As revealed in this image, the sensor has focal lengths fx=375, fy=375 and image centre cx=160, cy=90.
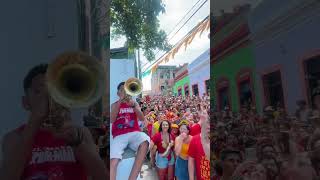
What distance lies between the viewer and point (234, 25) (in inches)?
79.8

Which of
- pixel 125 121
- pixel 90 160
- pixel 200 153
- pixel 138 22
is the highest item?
pixel 138 22

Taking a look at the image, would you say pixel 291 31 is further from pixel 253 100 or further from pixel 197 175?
pixel 197 175

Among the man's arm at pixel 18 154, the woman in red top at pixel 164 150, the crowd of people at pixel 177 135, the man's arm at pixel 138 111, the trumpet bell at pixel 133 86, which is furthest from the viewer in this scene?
the woman in red top at pixel 164 150

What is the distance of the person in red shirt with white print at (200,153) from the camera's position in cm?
290

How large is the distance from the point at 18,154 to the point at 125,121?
163cm

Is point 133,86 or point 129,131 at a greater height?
point 133,86

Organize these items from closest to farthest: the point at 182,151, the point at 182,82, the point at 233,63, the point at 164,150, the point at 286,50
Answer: the point at 286,50, the point at 233,63, the point at 182,82, the point at 182,151, the point at 164,150

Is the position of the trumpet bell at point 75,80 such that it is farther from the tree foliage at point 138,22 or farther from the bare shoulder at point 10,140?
the tree foliage at point 138,22

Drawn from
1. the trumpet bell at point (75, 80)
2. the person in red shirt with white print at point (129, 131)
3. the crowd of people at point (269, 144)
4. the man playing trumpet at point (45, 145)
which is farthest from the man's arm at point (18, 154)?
the person in red shirt with white print at point (129, 131)

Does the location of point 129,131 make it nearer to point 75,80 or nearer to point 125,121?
point 125,121

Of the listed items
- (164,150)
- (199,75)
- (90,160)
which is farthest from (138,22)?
(164,150)

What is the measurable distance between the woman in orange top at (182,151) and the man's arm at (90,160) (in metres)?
1.67

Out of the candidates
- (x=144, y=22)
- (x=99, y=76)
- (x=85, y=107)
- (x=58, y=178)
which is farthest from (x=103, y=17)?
(x=58, y=178)

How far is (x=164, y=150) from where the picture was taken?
3.34 metres
